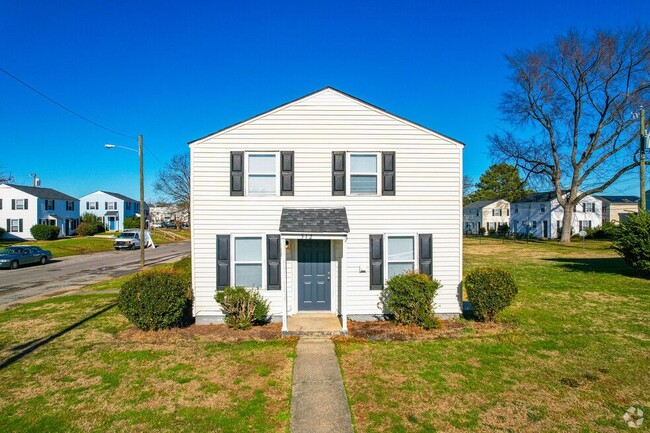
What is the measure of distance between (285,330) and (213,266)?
2.87 meters

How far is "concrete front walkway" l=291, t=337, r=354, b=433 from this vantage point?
508 cm

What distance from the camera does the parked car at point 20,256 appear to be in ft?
78.8

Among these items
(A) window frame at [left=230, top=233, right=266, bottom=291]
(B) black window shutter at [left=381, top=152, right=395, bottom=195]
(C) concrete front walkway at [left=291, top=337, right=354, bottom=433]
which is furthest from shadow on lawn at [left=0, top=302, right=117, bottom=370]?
(B) black window shutter at [left=381, top=152, right=395, bottom=195]

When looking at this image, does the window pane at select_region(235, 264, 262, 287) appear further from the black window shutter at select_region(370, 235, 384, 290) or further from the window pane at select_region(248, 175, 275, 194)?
the black window shutter at select_region(370, 235, 384, 290)

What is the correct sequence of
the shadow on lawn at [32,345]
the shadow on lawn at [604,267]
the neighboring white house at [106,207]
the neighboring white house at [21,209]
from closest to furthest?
the shadow on lawn at [32,345]
the shadow on lawn at [604,267]
the neighboring white house at [21,209]
the neighboring white house at [106,207]

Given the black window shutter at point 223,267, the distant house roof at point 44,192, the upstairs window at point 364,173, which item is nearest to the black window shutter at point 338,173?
the upstairs window at point 364,173

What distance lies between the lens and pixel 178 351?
799cm

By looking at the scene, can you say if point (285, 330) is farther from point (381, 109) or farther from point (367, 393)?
point (381, 109)

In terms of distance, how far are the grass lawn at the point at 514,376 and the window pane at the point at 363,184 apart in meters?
4.26

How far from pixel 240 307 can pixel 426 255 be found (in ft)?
18.0

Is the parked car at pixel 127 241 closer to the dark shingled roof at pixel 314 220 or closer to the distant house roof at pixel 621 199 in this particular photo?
the dark shingled roof at pixel 314 220

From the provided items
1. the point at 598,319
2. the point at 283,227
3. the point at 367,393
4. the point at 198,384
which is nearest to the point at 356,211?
the point at 283,227

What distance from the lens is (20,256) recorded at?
24953mm

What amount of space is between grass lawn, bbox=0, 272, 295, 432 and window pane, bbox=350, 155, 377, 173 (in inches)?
207
